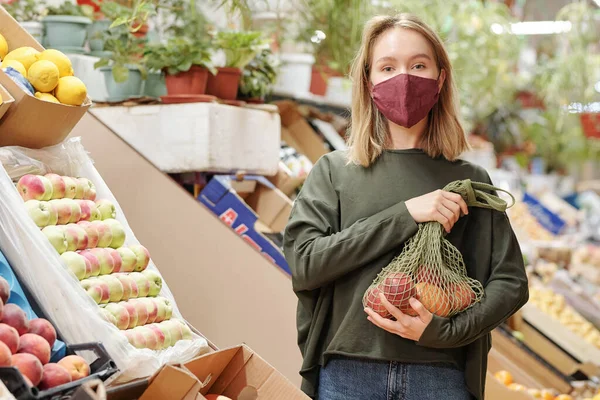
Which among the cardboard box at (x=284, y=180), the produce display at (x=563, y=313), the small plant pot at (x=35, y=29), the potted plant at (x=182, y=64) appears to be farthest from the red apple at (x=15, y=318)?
the produce display at (x=563, y=313)

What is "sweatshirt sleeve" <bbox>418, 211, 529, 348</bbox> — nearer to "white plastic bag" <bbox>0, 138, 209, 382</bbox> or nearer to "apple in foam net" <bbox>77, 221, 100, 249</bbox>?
"white plastic bag" <bbox>0, 138, 209, 382</bbox>

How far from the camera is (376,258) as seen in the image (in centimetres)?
212

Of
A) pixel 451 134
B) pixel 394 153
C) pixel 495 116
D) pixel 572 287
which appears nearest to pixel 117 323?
pixel 394 153

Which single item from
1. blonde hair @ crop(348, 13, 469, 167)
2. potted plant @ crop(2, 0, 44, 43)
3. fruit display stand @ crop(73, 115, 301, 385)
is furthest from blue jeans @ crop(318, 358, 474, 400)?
potted plant @ crop(2, 0, 44, 43)

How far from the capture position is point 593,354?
4926 mm

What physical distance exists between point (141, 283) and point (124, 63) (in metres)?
1.66

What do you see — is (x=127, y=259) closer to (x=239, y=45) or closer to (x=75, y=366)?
(x=75, y=366)

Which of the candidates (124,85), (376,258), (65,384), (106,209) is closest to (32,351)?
(65,384)

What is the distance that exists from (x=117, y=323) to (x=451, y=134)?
1050mm

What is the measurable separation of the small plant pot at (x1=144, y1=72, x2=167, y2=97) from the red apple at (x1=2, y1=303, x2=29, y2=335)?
2092 millimetres

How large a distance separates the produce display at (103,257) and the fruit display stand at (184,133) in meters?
1.09

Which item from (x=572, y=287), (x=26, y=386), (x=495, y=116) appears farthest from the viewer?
(x=495, y=116)

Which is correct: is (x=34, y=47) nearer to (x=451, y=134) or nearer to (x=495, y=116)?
(x=451, y=134)

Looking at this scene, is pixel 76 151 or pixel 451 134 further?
pixel 76 151
